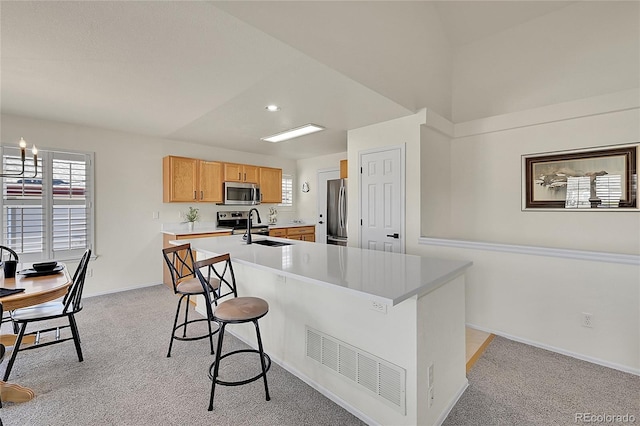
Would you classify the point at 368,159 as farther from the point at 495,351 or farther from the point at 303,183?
the point at 303,183

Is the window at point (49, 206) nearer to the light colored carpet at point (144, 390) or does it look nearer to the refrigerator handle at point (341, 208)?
the light colored carpet at point (144, 390)

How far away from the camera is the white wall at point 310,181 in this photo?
6.20m

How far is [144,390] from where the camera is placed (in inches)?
81.7

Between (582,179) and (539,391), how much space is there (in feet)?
7.44

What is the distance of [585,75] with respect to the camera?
299 cm

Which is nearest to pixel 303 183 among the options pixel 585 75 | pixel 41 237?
pixel 41 237

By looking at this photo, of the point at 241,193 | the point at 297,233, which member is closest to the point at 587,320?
the point at 297,233

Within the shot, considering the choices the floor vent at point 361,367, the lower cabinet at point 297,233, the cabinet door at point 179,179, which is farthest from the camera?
the lower cabinet at point 297,233

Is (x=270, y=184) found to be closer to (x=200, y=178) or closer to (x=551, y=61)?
(x=200, y=178)

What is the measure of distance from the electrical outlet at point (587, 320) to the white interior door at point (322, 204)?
4266 millimetres

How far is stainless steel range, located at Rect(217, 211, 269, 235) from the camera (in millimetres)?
5524

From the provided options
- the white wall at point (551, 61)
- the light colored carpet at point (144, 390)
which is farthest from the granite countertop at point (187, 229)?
the white wall at point (551, 61)

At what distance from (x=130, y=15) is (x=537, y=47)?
389 centimetres

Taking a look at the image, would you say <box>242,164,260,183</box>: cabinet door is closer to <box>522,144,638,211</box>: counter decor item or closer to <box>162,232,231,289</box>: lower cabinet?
<box>162,232,231,289</box>: lower cabinet
